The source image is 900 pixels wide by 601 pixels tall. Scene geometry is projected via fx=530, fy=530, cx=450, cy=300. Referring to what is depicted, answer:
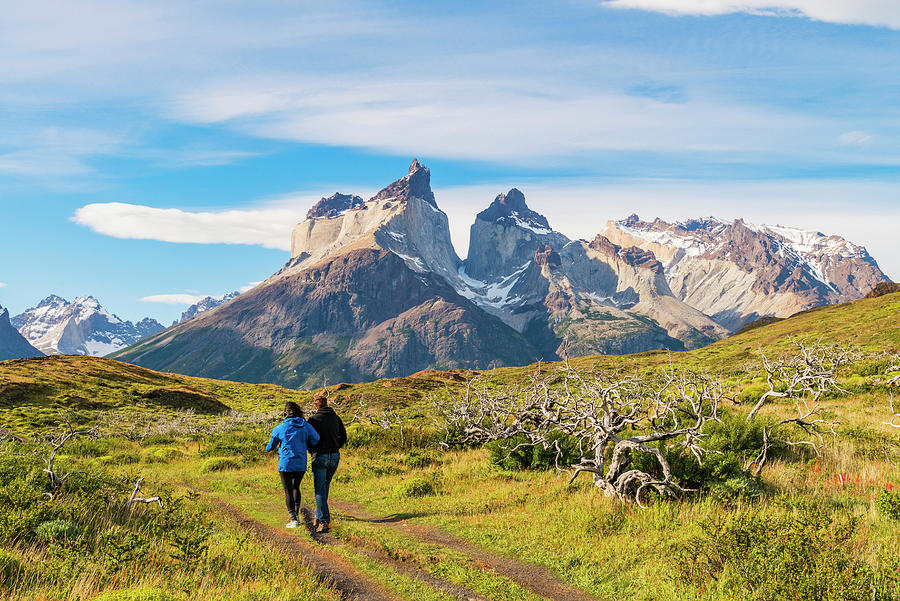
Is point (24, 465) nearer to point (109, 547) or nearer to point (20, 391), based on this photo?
point (109, 547)

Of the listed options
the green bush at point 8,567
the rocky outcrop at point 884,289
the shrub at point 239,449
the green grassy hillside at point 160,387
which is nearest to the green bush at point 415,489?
the green bush at point 8,567

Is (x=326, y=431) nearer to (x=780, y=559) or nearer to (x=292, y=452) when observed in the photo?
(x=292, y=452)

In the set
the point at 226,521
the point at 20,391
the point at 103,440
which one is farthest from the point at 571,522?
the point at 20,391

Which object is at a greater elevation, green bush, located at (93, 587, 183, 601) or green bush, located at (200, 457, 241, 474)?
green bush, located at (93, 587, 183, 601)

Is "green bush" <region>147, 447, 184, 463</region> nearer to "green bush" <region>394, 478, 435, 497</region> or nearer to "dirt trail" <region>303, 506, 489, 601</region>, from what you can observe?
"green bush" <region>394, 478, 435, 497</region>

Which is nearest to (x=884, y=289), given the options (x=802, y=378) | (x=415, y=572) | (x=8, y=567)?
(x=802, y=378)

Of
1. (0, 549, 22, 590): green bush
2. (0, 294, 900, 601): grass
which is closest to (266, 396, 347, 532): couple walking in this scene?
(0, 294, 900, 601): grass

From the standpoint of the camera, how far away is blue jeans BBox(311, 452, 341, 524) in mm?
12414

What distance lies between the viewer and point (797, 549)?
7.55m

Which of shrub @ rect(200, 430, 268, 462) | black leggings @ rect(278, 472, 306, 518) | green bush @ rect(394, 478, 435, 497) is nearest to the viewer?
black leggings @ rect(278, 472, 306, 518)

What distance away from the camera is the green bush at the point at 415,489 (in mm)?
16484

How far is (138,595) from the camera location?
6.21m

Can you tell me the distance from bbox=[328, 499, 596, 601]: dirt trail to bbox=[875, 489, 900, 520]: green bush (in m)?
5.96

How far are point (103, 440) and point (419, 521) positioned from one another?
87.9ft
